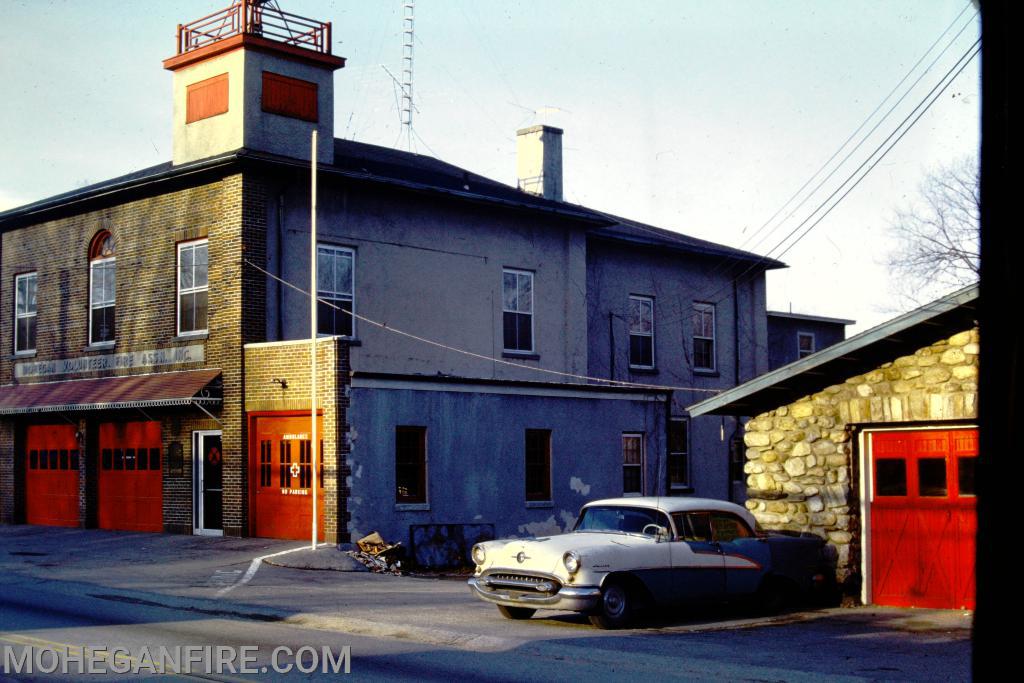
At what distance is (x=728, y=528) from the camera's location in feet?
50.7

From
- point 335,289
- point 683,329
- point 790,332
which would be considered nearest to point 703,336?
point 683,329

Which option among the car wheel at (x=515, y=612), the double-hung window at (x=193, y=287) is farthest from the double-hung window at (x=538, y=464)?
the car wheel at (x=515, y=612)

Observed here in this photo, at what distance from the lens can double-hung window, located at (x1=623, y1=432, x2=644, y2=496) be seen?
99.0 ft

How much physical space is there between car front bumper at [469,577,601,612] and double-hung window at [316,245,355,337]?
13.0 meters

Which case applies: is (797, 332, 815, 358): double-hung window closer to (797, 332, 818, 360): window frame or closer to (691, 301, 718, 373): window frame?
(797, 332, 818, 360): window frame

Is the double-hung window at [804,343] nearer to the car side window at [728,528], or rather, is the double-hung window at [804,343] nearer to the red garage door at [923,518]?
the red garage door at [923,518]

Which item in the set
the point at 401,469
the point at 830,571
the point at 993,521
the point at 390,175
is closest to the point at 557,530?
the point at 401,469

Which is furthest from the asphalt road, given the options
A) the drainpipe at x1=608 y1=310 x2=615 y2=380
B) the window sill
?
the drainpipe at x1=608 y1=310 x2=615 y2=380

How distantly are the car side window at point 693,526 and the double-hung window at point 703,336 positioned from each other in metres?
21.4

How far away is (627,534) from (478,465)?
11.2 meters

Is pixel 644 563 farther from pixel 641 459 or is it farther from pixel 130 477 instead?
pixel 130 477

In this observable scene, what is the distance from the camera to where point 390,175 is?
28.4m

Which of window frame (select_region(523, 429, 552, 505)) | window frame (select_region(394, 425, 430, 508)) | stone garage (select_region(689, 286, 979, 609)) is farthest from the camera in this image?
window frame (select_region(523, 429, 552, 505))

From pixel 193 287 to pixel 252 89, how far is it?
4.48 meters
